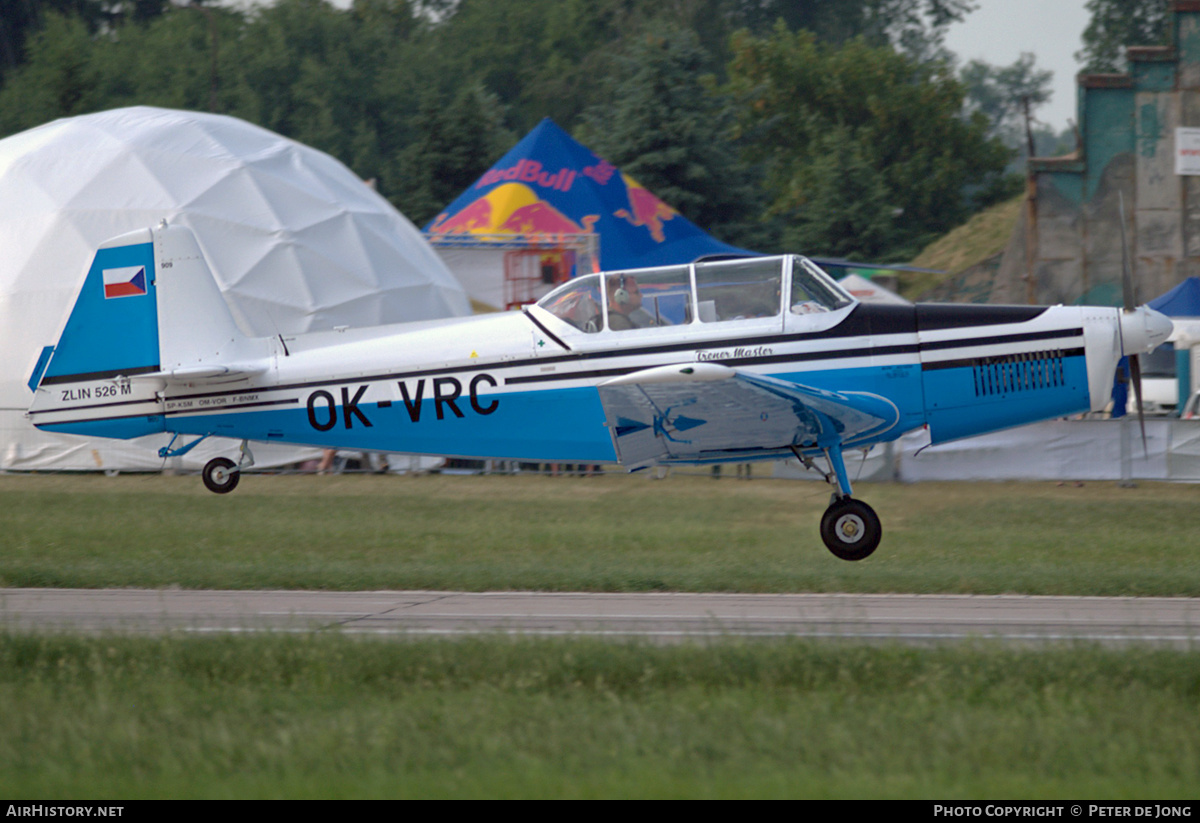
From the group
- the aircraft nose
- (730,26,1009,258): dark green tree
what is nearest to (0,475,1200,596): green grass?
the aircraft nose

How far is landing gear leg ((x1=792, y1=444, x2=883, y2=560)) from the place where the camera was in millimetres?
10336

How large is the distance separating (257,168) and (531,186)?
22.3ft

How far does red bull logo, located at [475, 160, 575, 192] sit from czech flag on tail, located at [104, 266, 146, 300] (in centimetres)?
1836

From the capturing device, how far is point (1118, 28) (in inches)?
2004

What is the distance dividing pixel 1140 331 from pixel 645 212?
68.8ft

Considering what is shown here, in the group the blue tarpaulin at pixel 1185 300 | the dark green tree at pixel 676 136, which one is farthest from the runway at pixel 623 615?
the dark green tree at pixel 676 136

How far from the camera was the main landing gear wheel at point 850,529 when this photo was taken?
33.9 feet

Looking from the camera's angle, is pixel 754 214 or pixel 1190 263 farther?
pixel 754 214

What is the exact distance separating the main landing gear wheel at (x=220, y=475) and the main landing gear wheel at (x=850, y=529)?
5.66 metres

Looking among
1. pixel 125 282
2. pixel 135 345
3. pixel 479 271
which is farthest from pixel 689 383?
pixel 479 271

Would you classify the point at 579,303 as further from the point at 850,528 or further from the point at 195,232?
the point at 195,232

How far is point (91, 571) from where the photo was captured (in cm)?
1231

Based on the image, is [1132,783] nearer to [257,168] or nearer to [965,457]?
[965,457]

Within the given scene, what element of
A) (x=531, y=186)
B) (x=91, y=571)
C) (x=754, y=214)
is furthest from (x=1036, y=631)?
(x=754, y=214)
